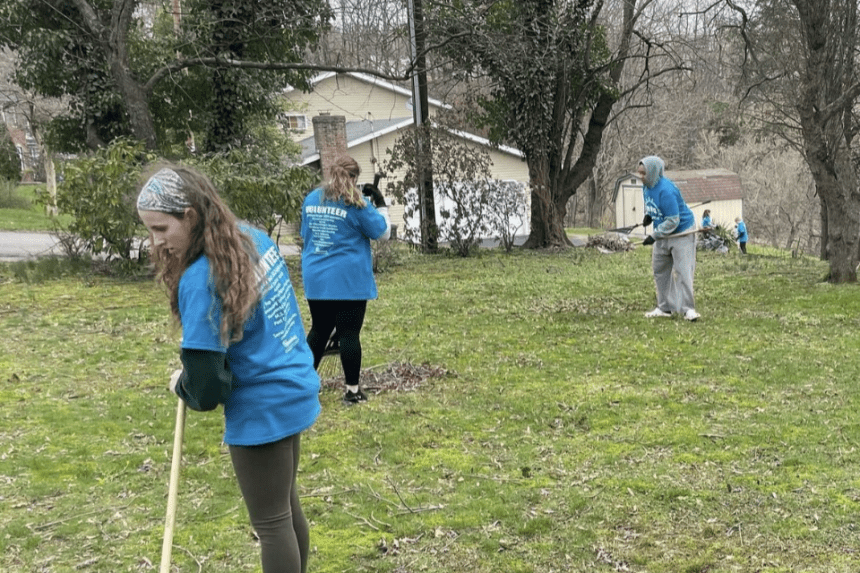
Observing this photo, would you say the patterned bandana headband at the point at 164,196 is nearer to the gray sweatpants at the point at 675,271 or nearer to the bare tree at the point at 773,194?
the gray sweatpants at the point at 675,271

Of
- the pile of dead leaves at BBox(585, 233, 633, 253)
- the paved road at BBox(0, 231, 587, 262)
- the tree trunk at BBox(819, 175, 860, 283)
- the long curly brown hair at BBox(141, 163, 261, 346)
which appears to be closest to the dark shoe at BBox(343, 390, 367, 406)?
the long curly brown hair at BBox(141, 163, 261, 346)

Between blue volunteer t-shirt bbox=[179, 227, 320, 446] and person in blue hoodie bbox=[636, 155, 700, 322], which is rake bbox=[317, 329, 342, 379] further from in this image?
person in blue hoodie bbox=[636, 155, 700, 322]

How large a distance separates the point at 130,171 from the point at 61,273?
2.81m

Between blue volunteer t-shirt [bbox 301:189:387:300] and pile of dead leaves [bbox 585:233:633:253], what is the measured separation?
46.0ft

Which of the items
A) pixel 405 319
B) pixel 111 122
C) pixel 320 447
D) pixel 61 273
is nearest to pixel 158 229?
pixel 320 447

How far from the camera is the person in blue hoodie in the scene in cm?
807

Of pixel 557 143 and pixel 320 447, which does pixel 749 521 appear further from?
pixel 557 143

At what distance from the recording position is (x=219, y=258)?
223cm

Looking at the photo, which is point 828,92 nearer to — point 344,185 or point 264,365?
point 344,185

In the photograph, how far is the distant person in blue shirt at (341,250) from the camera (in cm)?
529

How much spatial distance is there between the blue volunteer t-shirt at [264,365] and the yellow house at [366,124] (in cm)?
2106

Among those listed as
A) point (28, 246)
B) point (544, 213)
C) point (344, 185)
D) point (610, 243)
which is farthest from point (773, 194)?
point (344, 185)

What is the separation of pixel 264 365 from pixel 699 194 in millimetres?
39453

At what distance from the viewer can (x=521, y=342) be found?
26.2 ft
